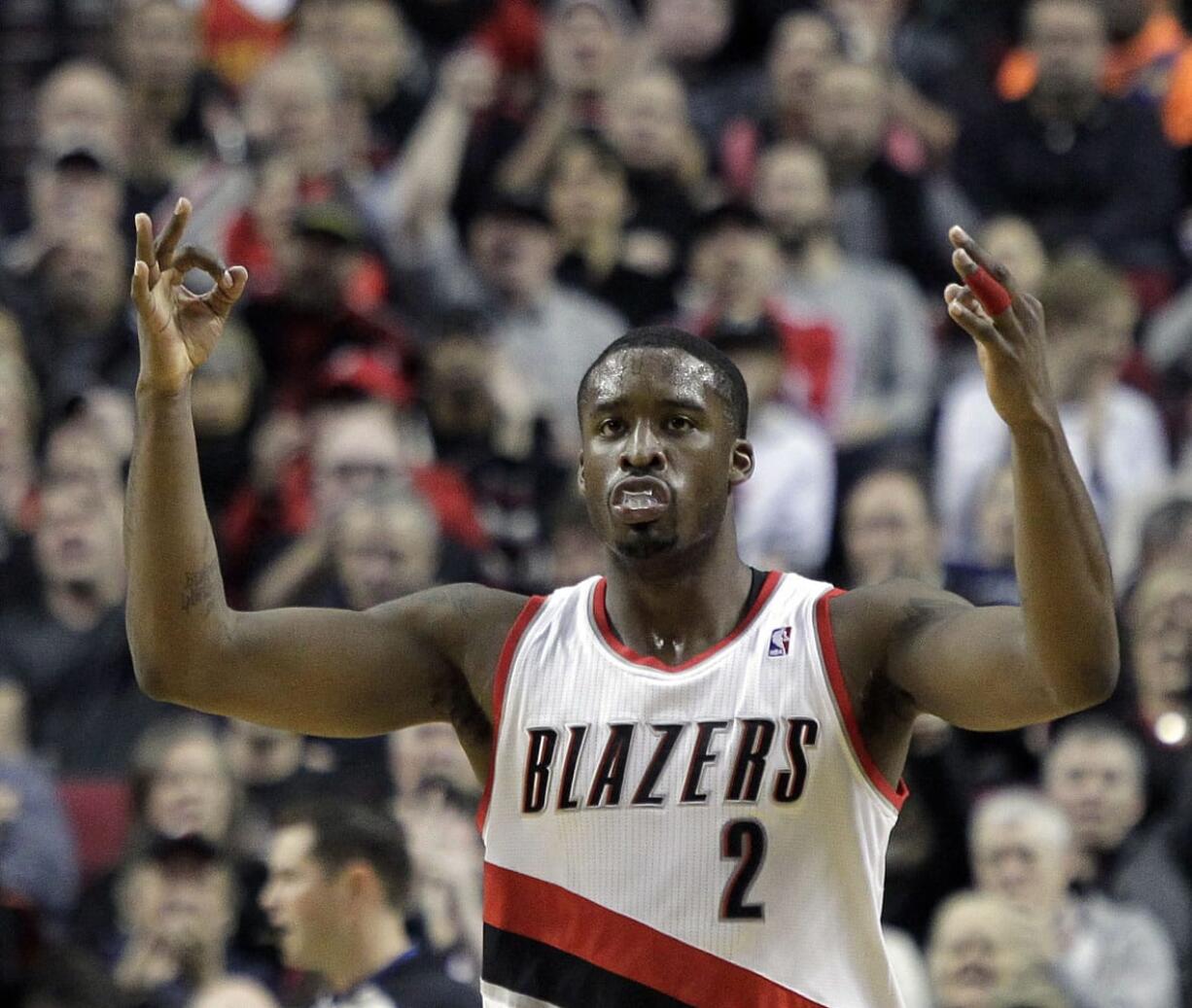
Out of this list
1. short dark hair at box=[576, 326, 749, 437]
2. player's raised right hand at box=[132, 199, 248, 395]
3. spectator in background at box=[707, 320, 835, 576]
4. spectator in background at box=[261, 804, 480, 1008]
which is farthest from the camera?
spectator in background at box=[707, 320, 835, 576]

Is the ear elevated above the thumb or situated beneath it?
situated beneath

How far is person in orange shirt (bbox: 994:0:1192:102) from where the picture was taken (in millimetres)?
11383

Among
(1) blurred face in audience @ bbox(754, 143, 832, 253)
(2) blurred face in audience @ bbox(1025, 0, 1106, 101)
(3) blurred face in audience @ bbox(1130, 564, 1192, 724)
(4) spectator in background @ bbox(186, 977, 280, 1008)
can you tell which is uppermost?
(2) blurred face in audience @ bbox(1025, 0, 1106, 101)

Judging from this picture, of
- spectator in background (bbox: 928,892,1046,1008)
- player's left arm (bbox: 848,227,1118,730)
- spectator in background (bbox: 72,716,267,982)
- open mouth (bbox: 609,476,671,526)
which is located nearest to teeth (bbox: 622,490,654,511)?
open mouth (bbox: 609,476,671,526)

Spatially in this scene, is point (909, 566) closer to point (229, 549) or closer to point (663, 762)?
point (229, 549)

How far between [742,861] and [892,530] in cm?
435

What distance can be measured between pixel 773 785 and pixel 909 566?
429 cm

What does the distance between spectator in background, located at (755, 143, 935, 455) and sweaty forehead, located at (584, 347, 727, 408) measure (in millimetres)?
5193

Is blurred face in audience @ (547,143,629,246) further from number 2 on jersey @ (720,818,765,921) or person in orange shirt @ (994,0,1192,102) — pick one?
number 2 on jersey @ (720,818,765,921)

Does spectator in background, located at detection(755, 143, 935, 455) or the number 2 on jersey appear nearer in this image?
the number 2 on jersey

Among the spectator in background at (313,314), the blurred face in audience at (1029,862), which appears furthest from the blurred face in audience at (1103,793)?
the spectator in background at (313,314)

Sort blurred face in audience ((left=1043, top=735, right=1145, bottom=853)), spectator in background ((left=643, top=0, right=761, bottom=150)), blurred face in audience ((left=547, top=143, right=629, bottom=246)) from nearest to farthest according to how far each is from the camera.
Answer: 1. blurred face in audience ((left=1043, top=735, right=1145, bottom=853))
2. blurred face in audience ((left=547, top=143, right=629, bottom=246))
3. spectator in background ((left=643, top=0, right=761, bottom=150))

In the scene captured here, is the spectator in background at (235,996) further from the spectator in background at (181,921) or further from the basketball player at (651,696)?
the basketball player at (651,696)

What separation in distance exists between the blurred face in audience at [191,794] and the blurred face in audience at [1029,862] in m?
2.34
